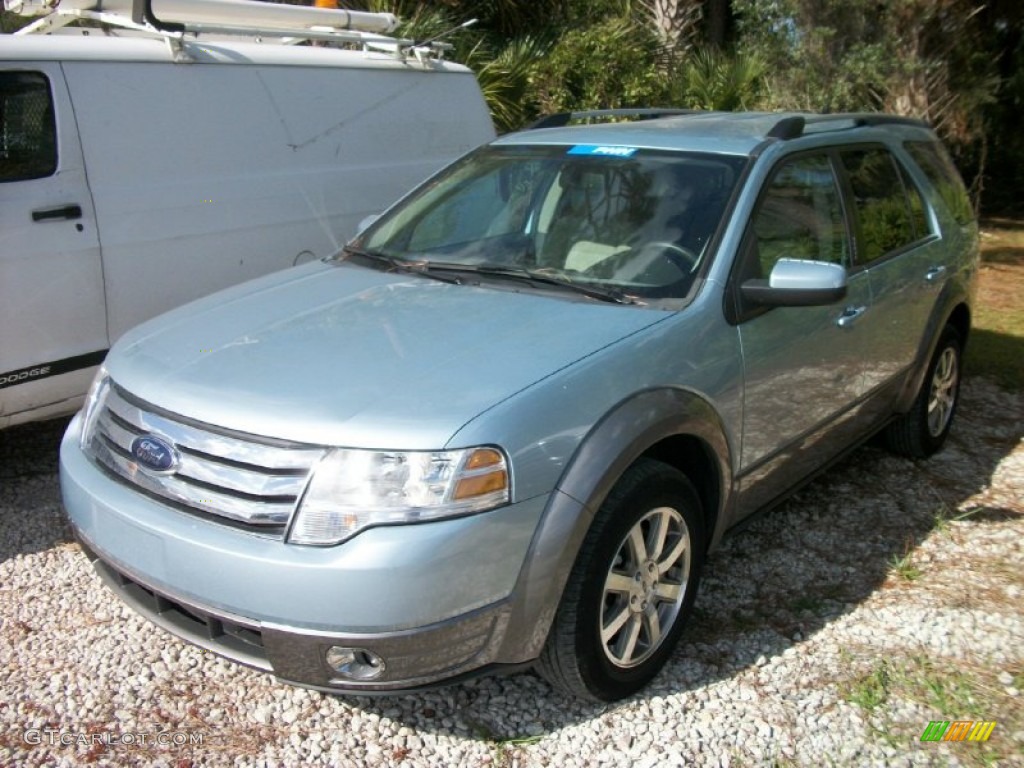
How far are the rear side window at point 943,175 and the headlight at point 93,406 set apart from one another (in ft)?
12.4

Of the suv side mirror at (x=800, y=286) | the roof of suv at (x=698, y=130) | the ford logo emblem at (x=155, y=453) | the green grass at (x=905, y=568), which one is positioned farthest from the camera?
the green grass at (x=905, y=568)

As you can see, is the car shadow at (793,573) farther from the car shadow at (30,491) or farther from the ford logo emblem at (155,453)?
the car shadow at (30,491)

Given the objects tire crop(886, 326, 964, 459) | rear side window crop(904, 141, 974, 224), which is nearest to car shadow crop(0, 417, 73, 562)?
tire crop(886, 326, 964, 459)

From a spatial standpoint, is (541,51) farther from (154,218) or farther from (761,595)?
(761,595)

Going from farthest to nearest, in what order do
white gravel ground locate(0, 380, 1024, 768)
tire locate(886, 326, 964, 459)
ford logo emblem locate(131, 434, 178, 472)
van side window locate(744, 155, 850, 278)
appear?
1. tire locate(886, 326, 964, 459)
2. van side window locate(744, 155, 850, 278)
3. white gravel ground locate(0, 380, 1024, 768)
4. ford logo emblem locate(131, 434, 178, 472)

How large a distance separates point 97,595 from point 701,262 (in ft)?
8.31

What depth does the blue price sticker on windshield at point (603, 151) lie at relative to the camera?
12.7 ft

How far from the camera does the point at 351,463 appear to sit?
2.51m

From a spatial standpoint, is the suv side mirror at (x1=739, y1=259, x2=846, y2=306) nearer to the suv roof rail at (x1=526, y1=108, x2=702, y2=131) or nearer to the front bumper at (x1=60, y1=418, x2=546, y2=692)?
the front bumper at (x1=60, y1=418, x2=546, y2=692)

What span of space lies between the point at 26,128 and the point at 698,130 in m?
2.98

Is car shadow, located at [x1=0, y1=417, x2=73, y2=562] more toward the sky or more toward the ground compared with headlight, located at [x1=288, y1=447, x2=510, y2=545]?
more toward the ground

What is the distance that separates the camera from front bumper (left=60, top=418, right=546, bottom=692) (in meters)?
2.45
